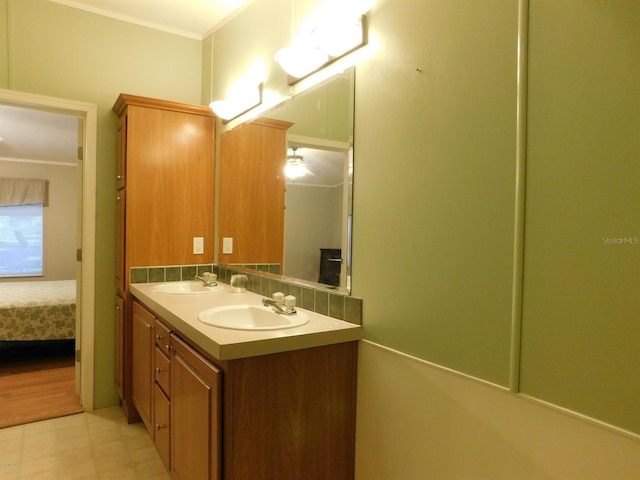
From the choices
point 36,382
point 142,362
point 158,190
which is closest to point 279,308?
point 142,362

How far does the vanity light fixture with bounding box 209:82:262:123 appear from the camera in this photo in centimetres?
226

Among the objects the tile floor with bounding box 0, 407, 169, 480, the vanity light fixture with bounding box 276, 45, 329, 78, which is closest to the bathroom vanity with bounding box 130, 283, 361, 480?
the tile floor with bounding box 0, 407, 169, 480

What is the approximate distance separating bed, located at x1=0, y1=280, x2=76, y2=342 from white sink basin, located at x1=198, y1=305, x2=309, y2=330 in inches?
105

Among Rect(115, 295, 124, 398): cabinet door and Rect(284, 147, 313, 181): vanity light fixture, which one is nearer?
Rect(284, 147, 313, 181): vanity light fixture

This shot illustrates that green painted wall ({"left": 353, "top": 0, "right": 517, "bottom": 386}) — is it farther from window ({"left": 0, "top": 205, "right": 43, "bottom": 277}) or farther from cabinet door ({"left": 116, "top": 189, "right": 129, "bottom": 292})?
window ({"left": 0, "top": 205, "right": 43, "bottom": 277})

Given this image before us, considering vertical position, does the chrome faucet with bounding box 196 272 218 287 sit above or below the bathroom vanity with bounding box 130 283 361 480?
above

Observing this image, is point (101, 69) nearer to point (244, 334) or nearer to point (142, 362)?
point (142, 362)

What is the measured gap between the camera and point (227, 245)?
2.60 m

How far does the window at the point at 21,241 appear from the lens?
599 centimetres

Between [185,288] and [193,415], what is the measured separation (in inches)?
45.5

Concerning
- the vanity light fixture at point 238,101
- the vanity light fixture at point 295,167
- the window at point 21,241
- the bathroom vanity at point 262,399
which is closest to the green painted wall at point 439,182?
the bathroom vanity at point 262,399

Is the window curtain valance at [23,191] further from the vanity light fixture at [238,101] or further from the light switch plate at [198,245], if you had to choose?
the vanity light fixture at [238,101]

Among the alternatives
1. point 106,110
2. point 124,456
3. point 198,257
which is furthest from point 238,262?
point 106,110

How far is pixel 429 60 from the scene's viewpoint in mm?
1259
